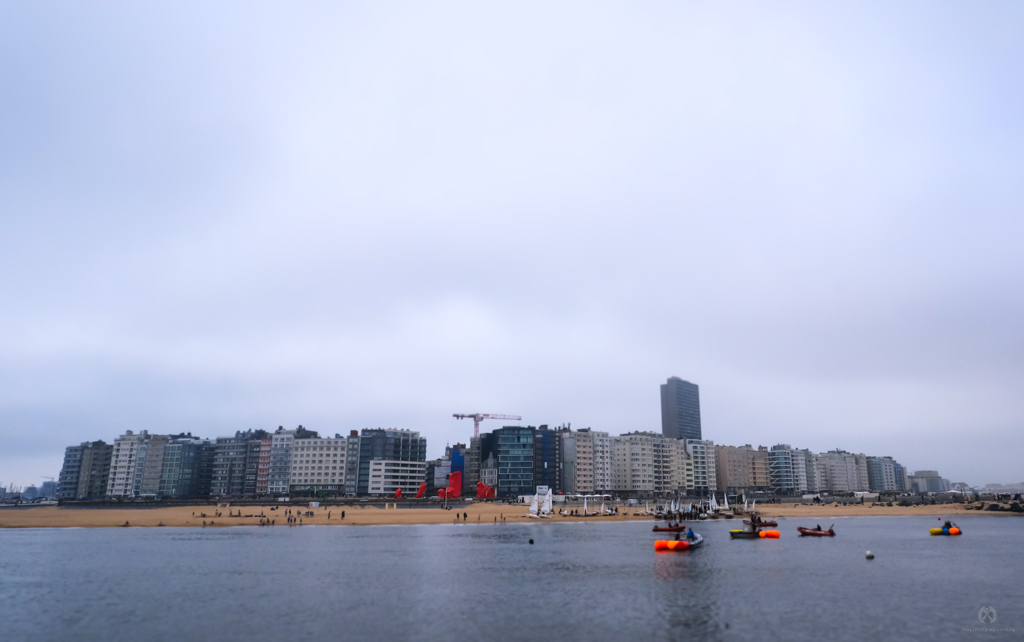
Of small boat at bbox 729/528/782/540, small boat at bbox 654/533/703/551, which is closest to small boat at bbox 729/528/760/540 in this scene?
small boat at bbox 729/528/782/540

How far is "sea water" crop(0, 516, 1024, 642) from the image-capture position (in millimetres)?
37844

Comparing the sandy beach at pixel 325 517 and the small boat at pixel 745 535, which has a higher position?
the small boat at pixel 745 535

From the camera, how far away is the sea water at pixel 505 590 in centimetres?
3784

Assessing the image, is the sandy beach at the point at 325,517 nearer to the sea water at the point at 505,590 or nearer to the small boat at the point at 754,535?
the sea water at the point at 505,590

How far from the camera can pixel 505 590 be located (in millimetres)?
50875

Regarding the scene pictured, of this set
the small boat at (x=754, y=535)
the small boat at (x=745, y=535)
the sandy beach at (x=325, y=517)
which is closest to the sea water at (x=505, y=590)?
the small boat at (x=754, y=535)

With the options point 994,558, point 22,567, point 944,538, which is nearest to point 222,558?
point 22,567

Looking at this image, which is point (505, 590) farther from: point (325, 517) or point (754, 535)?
point (325, 517)

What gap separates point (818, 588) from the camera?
51281 millimetres

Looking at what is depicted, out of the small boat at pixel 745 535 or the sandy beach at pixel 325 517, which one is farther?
the sandy beach at pixel 325 517

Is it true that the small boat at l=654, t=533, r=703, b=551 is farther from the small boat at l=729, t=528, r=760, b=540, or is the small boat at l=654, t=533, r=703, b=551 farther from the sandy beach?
the sandy beach

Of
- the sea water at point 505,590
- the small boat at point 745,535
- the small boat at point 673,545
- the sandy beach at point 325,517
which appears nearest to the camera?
the sea water at point 505,590

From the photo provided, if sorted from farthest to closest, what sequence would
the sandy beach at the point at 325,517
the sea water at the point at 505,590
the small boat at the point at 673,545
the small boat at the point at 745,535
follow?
the sandy beach at the point at 325,517
the small boat at the point at 745,535
the small boat at the point at 673,545
the sea water at the point at 505,590

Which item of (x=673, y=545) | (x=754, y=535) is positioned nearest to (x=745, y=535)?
(x=754, y=535)
